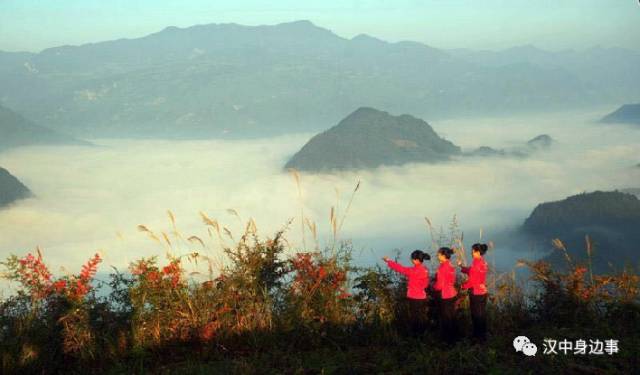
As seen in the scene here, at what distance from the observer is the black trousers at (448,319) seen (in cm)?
716

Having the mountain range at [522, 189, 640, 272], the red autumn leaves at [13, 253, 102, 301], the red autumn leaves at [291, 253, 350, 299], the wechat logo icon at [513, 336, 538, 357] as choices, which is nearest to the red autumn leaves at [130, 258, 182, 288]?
the red autumn leaves at [13, 253, 102, 301]

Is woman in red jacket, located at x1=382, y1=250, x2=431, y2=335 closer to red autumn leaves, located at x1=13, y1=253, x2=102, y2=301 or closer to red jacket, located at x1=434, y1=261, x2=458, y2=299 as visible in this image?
red jacket, located at x1=434, y1=261, x2=458, y2=299

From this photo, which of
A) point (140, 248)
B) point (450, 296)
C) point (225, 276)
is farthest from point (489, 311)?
point (140, 248)

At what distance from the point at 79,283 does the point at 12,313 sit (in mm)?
875

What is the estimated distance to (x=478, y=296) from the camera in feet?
23.4

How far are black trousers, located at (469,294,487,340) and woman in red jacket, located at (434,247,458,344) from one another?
25 cm

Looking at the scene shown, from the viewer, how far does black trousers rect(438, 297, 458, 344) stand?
7.16m

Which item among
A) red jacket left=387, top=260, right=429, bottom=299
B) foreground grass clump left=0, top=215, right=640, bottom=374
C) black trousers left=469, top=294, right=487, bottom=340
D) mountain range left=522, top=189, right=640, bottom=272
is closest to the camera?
foreground grass clump left=0, top=215, right=640, bottom=374

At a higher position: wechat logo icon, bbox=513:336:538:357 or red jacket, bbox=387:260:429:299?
red jacket, bbox=387:260:429:299

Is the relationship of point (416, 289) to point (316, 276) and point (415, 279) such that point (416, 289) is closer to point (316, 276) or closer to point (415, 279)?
point (415, 279)

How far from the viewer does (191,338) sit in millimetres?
6910

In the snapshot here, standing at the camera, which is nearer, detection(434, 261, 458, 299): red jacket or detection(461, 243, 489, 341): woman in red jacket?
detection(461, 243, 489, 341): woman in red jacket

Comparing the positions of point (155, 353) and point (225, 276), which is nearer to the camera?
point (155, 353)

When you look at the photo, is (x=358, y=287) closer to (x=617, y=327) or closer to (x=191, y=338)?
(x=191, y=338)
